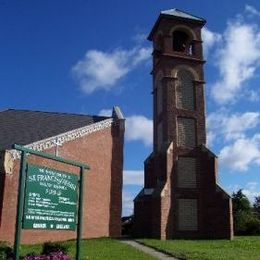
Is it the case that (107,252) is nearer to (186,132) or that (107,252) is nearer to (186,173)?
(186,173)

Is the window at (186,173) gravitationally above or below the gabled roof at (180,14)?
below

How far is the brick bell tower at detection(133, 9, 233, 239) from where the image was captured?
32.7 metres

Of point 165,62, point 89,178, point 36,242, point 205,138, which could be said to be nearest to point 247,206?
point 205,138

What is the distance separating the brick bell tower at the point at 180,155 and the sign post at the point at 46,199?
1917cm

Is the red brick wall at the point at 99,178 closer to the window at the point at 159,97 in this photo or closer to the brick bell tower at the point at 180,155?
the brick bell tower at the point at 180,155

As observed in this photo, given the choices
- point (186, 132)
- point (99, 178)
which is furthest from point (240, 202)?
point (99, 178)

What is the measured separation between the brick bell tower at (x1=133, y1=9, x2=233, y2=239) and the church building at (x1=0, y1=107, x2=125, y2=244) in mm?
2769

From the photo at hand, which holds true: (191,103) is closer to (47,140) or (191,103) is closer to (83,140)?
(83,140)

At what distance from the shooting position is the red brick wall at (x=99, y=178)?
30.1 m

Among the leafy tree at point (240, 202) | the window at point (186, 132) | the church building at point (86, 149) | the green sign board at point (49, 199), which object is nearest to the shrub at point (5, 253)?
the green sign board at point (49, 199)

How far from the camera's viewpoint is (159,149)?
35.2 meters

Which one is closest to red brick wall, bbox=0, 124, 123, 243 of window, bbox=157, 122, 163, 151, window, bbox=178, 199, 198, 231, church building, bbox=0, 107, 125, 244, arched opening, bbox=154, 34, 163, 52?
church building, bbox=0, 107, 125, 244

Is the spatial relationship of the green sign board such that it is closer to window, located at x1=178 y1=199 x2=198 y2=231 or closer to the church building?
the church building

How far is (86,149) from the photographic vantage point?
31.4 metres
